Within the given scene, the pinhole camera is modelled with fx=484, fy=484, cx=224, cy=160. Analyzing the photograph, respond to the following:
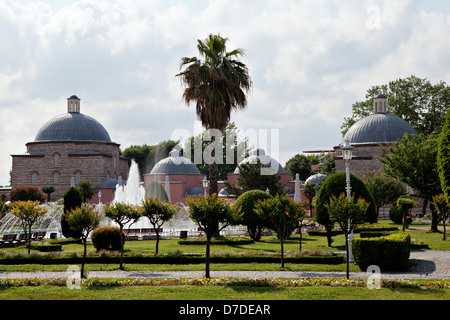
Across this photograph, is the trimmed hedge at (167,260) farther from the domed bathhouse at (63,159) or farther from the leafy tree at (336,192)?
the domed bathhouse at (63,159)

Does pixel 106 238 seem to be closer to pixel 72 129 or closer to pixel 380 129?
pixel 380 129

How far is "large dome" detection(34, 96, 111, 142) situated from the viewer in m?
56.6

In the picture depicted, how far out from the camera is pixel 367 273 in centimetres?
1359

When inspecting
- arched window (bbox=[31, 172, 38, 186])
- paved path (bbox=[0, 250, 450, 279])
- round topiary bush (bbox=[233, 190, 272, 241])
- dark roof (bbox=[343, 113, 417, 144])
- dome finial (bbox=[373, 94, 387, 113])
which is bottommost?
paved path (bbox=[0, 250, 450, 279])

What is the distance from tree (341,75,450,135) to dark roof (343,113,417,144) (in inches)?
160

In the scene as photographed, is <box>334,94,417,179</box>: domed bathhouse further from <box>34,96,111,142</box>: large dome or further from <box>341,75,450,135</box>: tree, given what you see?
<box>34,96,111,142</box>: large dome

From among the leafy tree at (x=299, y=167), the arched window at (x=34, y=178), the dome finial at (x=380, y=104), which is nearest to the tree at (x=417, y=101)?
the dome finial at (x=380, y=104)

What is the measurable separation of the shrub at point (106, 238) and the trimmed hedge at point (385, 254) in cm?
937

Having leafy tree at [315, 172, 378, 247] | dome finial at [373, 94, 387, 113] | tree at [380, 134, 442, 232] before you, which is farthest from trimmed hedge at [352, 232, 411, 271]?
dome finial at [373, 94, 387, 113]

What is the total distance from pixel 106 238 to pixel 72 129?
41150mm

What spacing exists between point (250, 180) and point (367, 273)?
22.8 meters

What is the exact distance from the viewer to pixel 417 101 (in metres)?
53.7

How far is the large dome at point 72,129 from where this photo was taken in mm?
56625
